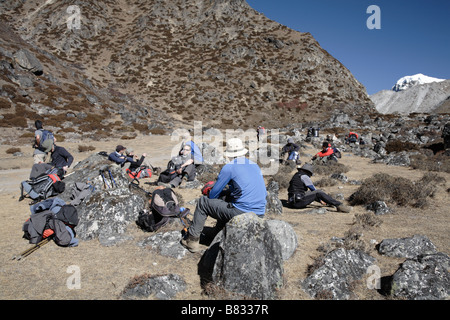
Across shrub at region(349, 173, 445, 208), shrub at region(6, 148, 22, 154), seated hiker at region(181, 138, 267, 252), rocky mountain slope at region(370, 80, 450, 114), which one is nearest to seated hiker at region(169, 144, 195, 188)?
seated hiker at region(181, 138, 267, 252)

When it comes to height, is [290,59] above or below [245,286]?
above

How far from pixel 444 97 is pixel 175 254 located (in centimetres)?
11035

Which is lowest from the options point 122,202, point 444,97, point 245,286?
point 245,286

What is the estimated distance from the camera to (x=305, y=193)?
7543 millimetres

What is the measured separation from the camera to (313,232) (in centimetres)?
595

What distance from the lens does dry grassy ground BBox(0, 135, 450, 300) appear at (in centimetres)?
396

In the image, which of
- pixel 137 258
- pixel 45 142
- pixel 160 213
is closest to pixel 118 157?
pixel 45 142

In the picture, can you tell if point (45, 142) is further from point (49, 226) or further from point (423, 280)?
point (423, 280)

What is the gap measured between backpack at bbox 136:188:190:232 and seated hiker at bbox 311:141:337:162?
937 centimetres

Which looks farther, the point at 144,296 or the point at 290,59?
the point at 290,59

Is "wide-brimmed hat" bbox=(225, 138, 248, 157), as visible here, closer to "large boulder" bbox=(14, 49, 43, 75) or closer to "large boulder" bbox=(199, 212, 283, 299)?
"large boulder" bbox=(199, 212, 283, 299)

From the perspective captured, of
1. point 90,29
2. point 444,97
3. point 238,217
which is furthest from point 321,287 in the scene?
point 444,97

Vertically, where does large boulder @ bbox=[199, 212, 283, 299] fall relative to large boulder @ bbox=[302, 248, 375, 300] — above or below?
above
